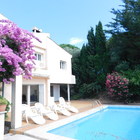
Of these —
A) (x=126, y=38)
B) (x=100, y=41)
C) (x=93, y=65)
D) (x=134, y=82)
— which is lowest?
(x=134, y=82)

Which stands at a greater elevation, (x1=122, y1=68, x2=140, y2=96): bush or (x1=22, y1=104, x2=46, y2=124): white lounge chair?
(x1=122, y1=68, x2=140, y2=96): bush

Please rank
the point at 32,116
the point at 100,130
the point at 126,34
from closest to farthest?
the point at 32,116
the point at 100,130
the point at 126,34

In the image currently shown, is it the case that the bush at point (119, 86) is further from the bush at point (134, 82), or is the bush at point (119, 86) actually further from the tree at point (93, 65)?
the tree at point (93, 65)

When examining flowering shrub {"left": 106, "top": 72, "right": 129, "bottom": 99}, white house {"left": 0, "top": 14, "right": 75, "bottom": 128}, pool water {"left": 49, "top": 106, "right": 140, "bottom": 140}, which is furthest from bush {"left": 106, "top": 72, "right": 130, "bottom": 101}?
pool water {"left": 49, "top": 106, "right": 140, "bottom": 140}

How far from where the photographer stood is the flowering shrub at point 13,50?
6.96 m

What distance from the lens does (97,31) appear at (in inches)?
1347

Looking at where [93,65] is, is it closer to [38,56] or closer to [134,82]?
[134,82]

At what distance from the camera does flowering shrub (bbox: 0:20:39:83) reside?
696cm

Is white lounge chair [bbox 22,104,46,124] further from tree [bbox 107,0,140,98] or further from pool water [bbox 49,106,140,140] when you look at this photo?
tree [bbox 107,0,140,98]

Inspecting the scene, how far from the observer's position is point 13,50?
25.5 ft

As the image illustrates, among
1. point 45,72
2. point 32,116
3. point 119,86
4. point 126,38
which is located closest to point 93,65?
point 126,38

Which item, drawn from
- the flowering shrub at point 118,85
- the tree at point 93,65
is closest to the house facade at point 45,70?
the tree at point 93,65

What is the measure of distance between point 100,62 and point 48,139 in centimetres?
2409

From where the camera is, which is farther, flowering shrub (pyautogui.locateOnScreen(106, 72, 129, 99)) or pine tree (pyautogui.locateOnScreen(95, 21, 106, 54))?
pine tree (pyautogui.locateOnScreen(95, 21, 106, 54))
